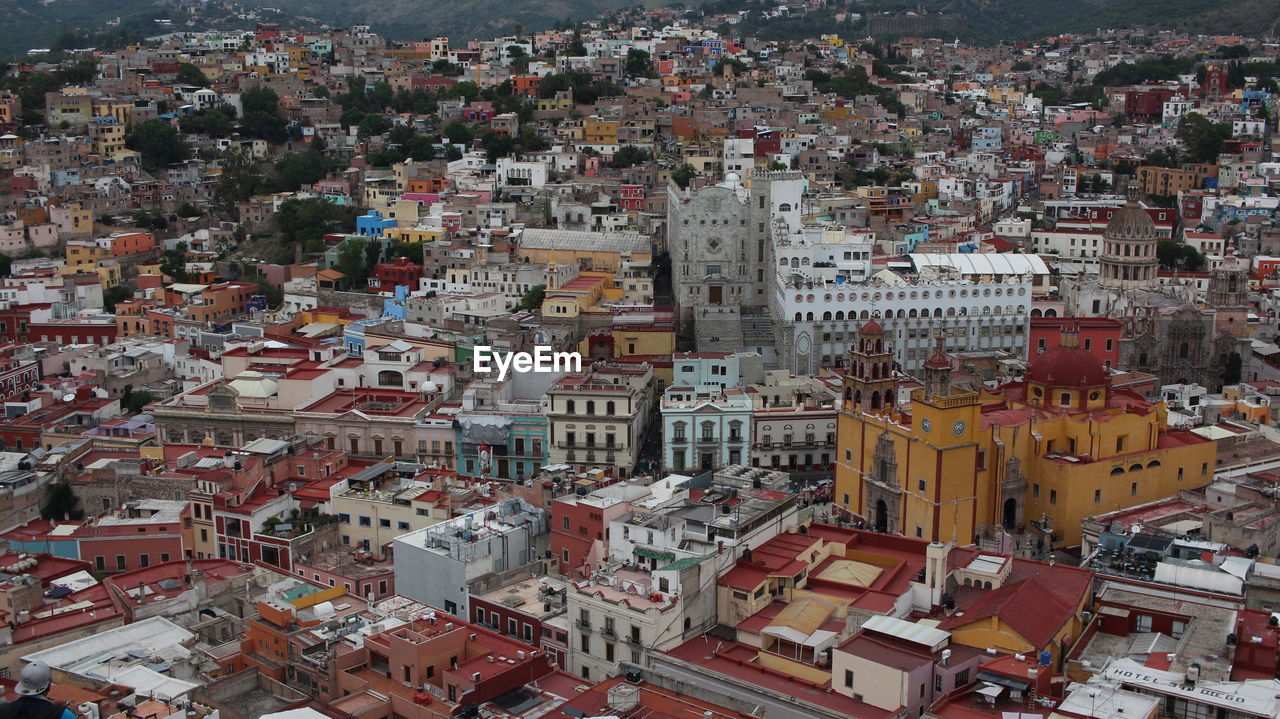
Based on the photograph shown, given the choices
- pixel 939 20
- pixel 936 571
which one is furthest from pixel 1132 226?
pixel 939 20

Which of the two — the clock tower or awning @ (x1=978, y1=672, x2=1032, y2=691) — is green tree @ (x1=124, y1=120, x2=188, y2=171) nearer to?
the clock tower

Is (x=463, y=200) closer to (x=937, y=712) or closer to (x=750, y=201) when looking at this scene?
(x=750, y=201)

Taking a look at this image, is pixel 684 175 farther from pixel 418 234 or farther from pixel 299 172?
pixel 299 172

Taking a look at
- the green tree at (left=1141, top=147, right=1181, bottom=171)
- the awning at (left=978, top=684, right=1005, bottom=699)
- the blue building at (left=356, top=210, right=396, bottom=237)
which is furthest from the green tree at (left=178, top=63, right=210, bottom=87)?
the awning at (left=978, top=684, right=1005, bottom=699)

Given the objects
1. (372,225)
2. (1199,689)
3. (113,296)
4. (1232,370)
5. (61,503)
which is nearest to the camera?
(1199,689)

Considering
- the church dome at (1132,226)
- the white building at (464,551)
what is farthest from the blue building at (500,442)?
the church dome at (1132,226)
